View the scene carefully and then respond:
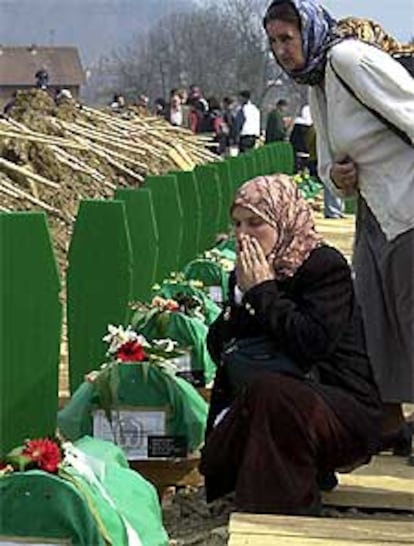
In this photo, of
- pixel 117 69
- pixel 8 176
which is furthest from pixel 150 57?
pixel 8 176

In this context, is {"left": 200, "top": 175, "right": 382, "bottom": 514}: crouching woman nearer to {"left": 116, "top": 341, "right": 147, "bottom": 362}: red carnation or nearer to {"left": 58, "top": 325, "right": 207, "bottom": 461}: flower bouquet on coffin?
{"left": 58, "top": 325, "right": 207, "bottom": 461}: flower bouquet on coffin

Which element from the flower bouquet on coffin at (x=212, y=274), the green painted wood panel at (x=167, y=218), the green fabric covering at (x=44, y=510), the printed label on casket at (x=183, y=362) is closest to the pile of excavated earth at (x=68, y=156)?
the green painted wood panel at (x=167, y=218)

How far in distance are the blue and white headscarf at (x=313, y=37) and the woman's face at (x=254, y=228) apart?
27.2 inches

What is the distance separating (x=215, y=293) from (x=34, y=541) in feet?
13.6

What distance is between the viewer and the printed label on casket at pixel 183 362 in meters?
5.86

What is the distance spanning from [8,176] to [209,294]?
19.9 feet

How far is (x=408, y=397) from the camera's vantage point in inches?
209

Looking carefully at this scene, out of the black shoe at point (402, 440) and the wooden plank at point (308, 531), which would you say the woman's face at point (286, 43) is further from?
the wooden plank at point (308, 531)

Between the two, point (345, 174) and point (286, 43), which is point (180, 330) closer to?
point (345, 174)

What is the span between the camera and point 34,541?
3.62m

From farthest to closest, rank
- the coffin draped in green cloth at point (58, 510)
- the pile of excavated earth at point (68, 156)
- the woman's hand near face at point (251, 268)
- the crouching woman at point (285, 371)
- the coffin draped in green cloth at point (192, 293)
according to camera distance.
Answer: the pile of excavated earth at point (68, 156) → the coffin draped in green cloth at point (192, 293) → the woman's hand near face at point (251, 268) → the crouching woman at point (285, 371) → the coffin draped in green cloth at point (58, 510)

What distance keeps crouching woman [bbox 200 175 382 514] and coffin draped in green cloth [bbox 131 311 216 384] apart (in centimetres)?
139

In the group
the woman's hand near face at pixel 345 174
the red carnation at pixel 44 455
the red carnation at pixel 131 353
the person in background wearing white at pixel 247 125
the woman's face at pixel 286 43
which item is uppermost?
the person in background wearing white at pixel 247 125

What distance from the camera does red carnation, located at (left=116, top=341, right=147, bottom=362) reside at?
5.24m
